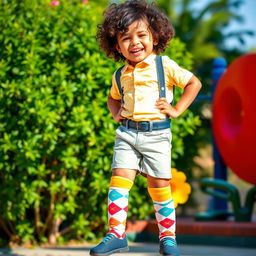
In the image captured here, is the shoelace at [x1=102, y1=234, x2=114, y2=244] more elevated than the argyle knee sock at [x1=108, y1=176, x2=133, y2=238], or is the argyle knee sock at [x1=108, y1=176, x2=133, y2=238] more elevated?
the argyle knee sock at [x1=108, y1=176, x2=133, y2=238]

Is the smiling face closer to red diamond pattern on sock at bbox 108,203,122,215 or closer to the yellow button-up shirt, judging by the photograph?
the yellow button-up shirt

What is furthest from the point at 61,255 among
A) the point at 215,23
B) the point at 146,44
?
the point at 215,23

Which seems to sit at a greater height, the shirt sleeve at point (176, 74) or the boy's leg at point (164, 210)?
the shirt sleeve at point (176, 74)

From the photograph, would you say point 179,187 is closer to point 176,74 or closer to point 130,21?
point 176,74

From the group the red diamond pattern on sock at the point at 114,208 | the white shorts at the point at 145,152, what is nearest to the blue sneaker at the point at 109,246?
the red diamond pattern on sock at the point at 114,208

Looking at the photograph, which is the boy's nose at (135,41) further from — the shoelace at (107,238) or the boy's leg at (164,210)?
the shoelace at (107,238)

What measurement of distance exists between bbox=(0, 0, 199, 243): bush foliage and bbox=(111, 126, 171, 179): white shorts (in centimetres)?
185

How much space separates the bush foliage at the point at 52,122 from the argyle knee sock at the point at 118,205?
1.90 m

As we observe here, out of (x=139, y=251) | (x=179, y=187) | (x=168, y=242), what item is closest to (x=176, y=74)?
(x=168, y=242)

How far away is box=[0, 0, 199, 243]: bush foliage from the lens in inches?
237

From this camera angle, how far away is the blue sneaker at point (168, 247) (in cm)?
→ 403

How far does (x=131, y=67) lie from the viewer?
167 inches

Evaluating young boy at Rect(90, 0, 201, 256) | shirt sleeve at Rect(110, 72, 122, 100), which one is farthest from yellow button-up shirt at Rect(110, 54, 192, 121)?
shirt sleeve at Rect(110, 72, 122, 100)

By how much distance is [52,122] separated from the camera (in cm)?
600
